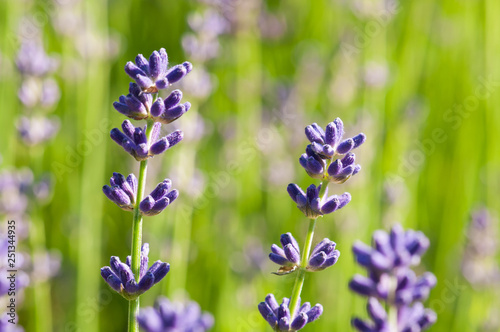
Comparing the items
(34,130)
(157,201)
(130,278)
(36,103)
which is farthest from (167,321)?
(36,103)

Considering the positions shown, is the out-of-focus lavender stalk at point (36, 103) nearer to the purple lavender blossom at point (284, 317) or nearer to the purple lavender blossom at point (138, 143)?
the purple lavender blossom at point (138, 143)

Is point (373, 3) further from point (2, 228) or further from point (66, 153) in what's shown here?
point (2, 228)

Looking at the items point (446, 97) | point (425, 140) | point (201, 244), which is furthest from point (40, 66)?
point (446, 97)

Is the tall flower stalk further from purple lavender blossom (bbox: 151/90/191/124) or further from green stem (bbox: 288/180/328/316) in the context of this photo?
green stem (bbox: 288/180/328/316)

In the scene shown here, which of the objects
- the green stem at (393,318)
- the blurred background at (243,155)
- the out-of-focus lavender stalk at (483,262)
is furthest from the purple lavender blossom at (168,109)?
the out-of-focus lavender stalk at (483,262)

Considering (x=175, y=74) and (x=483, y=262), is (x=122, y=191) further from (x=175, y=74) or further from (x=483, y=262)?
(x=483, y=262)

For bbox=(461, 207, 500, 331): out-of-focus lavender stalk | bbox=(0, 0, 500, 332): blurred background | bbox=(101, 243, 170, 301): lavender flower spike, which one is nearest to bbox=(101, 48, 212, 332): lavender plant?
bbox=(101, 243, 170, 301): lavender flower spike
